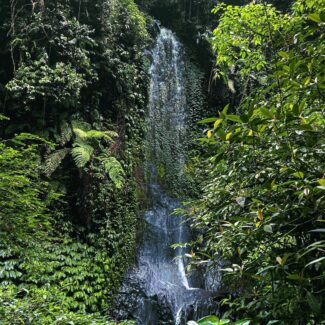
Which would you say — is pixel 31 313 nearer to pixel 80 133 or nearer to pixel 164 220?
pixel 80 133

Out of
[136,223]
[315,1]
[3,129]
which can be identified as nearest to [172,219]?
[136,223]

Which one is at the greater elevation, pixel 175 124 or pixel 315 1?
pixel 175 124

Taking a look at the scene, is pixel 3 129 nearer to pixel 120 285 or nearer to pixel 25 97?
pixel 25 97

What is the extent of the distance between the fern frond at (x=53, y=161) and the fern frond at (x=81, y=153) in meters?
0.25

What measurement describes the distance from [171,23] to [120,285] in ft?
34.3

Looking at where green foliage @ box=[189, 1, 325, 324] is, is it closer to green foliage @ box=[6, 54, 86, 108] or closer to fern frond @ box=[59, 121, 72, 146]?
fern frond @ box=[59, 121, 72, 146]

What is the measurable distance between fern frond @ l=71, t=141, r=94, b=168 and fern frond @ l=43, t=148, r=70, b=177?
25 cm

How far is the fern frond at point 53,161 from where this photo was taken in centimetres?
627

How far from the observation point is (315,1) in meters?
3.43

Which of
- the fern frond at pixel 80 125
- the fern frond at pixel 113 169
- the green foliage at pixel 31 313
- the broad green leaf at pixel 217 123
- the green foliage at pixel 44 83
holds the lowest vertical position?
the green foliage at pixel 31 313

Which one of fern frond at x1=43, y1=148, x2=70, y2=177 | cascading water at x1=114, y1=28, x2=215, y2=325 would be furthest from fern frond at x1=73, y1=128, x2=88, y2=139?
cascading water at x1=114, y1=28, x2=215, y2=325

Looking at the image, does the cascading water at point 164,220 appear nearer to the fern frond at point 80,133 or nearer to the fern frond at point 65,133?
the fern frond at point 80,133

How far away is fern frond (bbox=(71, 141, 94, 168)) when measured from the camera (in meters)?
6.32

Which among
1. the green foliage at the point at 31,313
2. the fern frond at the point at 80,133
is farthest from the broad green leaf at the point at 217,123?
the fern frond at the point at 80,133
